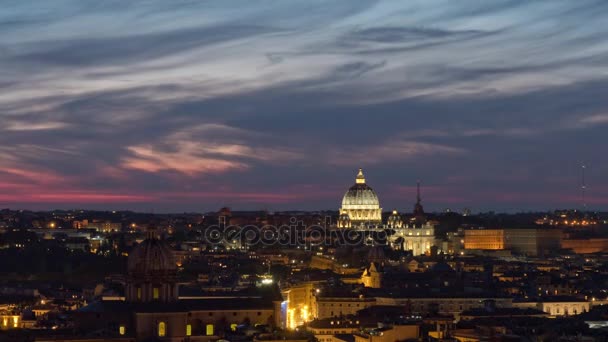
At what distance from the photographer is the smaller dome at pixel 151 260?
76.6m

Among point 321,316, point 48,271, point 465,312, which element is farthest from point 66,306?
point 48,271

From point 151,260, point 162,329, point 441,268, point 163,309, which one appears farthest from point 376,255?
point 162,329

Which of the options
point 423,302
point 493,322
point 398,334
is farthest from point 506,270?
point 398,334

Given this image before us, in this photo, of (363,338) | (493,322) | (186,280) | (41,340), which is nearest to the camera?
(41,340)

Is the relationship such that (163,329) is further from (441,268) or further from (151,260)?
(441,268)

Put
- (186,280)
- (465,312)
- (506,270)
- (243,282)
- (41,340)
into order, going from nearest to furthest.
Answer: (41,340), (465,312), (243,282), (186,280), (506,270)

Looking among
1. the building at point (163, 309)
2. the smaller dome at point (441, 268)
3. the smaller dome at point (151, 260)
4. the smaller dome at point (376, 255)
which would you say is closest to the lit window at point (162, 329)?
the building at point (163, 309)

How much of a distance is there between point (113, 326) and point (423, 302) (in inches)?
1250

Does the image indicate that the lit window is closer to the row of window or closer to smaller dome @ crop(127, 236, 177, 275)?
the row of window

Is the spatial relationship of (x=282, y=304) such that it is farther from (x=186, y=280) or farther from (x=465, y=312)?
(x=186, y=280)

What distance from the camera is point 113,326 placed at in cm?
7219

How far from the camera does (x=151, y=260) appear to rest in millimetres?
76688

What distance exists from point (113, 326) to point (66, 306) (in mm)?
25066

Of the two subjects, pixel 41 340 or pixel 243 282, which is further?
pixel 243 282
